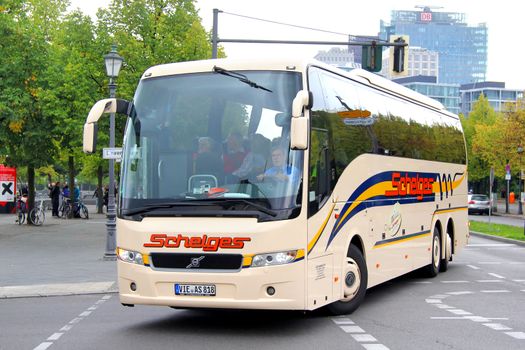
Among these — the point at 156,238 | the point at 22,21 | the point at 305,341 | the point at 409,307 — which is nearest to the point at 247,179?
the point at 156,238

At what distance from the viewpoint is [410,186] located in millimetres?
14492

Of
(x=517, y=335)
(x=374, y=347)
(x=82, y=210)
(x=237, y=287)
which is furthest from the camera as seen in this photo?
(x=82, y=210)

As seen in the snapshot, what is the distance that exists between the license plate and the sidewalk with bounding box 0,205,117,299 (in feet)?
16.9

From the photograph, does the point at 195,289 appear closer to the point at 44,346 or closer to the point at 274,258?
the point at 274,258

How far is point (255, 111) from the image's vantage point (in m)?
9.70

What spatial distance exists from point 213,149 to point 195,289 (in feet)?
5.24

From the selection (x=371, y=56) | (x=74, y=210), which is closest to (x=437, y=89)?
(x=74, y=210)

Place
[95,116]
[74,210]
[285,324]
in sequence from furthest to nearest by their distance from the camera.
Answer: [74,210] < [285,324] < [95,116]

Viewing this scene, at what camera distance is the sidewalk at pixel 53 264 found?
573 inches

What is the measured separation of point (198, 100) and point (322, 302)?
9.04 ft

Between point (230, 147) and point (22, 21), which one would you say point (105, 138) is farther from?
point (230, 147)

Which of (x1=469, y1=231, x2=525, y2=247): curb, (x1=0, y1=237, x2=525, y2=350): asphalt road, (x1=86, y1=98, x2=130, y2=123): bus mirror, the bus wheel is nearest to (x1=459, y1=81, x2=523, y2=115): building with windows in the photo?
(x1=469, y1=231, x2=525, y2=247): curb

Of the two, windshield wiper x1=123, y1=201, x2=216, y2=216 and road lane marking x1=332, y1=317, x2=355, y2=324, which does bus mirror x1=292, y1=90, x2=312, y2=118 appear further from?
road lane marking x1=332, y1=317, x2=355, y2=324

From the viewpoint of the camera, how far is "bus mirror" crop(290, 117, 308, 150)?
897 centimetres
